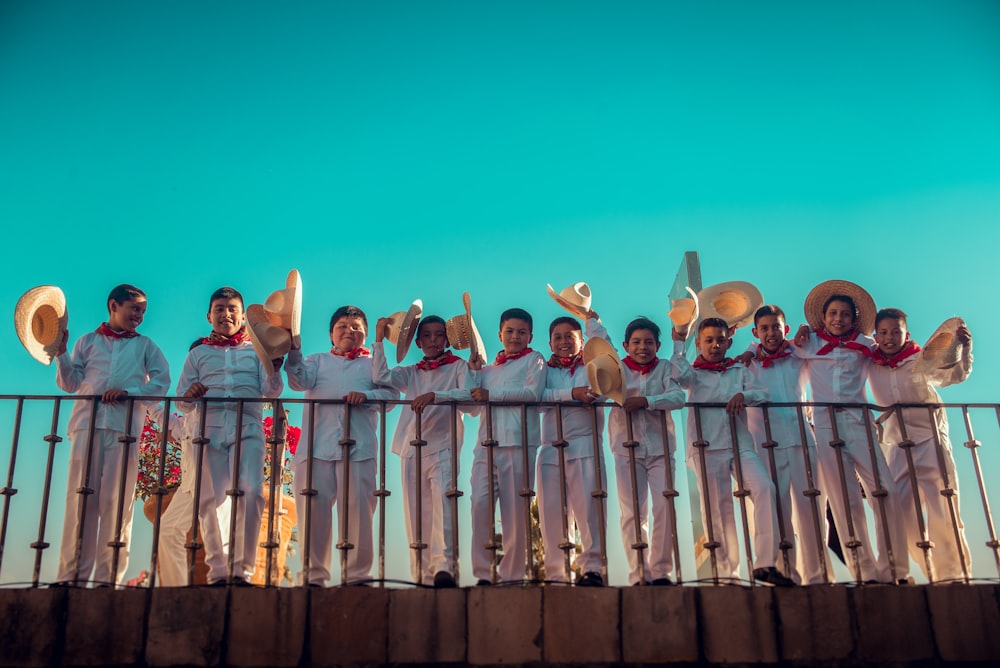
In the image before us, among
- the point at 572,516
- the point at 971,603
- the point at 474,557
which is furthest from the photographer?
the point at 572,516

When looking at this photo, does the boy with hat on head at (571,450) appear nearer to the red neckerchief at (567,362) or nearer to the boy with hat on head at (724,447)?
the red neckerchief at (567,362)

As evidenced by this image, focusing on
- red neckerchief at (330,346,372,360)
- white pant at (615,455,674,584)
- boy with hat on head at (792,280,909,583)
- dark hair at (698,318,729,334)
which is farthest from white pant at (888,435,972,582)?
red neckerchief at (330,346,372,360)

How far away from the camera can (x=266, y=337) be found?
6312 mm

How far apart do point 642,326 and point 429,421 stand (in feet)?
5.50

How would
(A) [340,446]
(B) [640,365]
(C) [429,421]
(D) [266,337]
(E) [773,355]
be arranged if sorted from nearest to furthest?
1. (D) [266,337]
2. (A) [340,446]
3. (C) [429,421]
4. (B) [640,365]
5. (E) [773,355]

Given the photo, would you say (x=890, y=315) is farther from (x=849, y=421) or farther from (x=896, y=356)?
(x=849, y=421)

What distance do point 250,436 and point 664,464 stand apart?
8.89ft

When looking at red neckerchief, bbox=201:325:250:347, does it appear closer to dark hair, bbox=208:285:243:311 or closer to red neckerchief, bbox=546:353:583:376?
dark hair, bbox=208:285:243:311

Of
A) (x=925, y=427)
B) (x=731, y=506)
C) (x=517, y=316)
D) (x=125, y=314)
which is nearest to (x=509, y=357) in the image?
(x=517, y=316)

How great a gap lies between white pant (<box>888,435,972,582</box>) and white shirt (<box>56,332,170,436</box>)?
502 cm

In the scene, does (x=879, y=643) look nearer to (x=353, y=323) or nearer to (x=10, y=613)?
(x=353, y=323)

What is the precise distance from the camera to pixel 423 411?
6785 mm

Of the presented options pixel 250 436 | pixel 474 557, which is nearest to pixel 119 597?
pixel 250 436

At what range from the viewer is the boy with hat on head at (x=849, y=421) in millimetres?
6289
